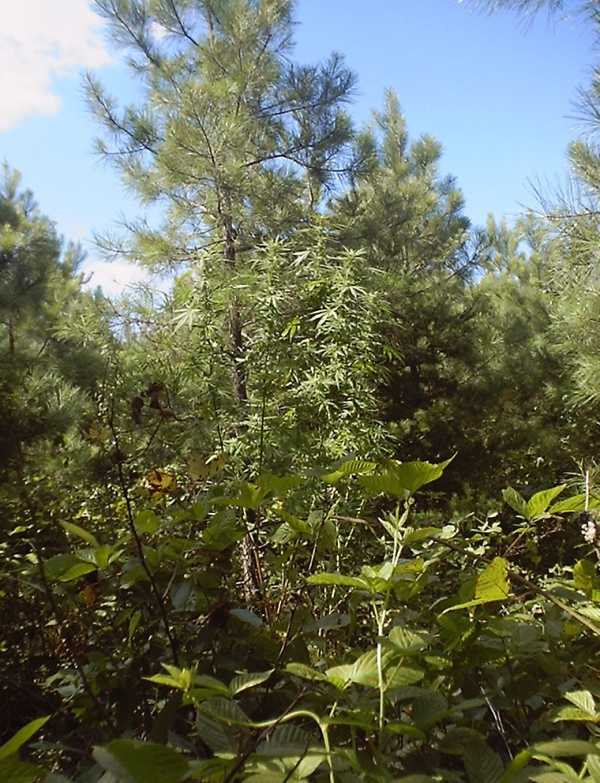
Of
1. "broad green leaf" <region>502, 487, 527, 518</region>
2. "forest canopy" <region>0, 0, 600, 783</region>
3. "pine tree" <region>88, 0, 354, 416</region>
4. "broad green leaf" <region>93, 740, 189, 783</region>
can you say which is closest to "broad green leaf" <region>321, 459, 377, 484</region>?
"forest canopy" <region>0, 0, 600, 783</region>

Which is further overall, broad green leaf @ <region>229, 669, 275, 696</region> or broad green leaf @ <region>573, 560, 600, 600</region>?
broad green leaf @ <region>573, 560, 600, 600</region>

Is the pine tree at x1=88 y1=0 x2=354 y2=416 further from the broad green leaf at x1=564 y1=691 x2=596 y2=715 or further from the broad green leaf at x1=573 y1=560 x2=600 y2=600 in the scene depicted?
the broad green leaf at x1=564 y1=691 x2=596 y2=715

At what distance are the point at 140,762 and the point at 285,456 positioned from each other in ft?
6.42

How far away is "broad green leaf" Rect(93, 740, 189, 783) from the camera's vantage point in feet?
1.01

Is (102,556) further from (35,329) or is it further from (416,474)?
(35,329)

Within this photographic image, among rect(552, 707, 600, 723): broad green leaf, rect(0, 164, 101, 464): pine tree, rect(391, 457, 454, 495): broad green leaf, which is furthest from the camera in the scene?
rect(0, 164, 101, 464): pine tree

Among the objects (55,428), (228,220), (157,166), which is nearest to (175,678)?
(55,428)

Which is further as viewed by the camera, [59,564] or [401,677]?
[59,564]

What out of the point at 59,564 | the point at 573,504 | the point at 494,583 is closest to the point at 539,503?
the point at 573,504

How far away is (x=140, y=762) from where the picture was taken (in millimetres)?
315

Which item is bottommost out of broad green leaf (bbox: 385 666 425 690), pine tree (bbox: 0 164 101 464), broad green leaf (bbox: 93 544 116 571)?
broad green leaf (bbox: 385 666 425 690)

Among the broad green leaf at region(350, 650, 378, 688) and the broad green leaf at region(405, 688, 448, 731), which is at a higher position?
the broad green leaf at region(350, 650, 378, 688)

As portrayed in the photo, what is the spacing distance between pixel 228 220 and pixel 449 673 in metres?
3.92

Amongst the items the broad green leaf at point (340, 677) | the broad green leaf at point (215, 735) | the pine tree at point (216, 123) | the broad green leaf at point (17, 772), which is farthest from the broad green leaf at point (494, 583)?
the pine tree at point (216, 123)
